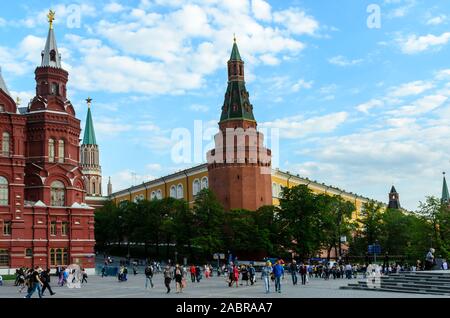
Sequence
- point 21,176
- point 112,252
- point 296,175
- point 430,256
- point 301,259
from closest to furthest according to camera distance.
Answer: point 430,256, point 21,176, point 301,259, point 112,252, point 296,175

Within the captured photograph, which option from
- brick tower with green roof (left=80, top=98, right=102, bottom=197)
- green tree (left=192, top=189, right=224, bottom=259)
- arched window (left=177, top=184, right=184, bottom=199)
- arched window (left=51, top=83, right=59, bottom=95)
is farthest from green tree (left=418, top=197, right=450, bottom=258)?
brick tower with green roof (left=80, top=98, right=102, bottom=197)

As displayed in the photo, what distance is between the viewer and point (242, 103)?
91312mm

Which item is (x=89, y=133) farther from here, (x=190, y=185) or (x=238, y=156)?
(x=238, y=156)

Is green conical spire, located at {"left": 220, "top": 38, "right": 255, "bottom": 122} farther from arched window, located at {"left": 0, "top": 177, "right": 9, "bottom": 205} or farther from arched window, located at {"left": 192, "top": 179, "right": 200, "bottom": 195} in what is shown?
arched window, located at {"left": 0, "top": 177, "right": 9, "bottom": 205}

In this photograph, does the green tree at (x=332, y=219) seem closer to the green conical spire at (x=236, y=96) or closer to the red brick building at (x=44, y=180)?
the green conical spire at (x=236, y=96)

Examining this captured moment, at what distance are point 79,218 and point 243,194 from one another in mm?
27423

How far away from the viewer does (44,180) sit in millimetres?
66500

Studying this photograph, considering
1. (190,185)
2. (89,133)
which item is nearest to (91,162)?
(89,133)

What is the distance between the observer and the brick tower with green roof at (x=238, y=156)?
87875 mm

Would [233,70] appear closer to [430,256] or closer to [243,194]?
[243,194]

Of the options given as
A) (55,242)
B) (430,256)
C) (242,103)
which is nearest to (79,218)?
(55,242)

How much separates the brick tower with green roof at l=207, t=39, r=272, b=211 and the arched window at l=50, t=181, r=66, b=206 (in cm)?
2705

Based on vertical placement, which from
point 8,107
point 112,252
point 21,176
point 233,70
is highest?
point 233,70

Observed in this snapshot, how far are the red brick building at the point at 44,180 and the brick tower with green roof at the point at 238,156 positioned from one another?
980 inches
